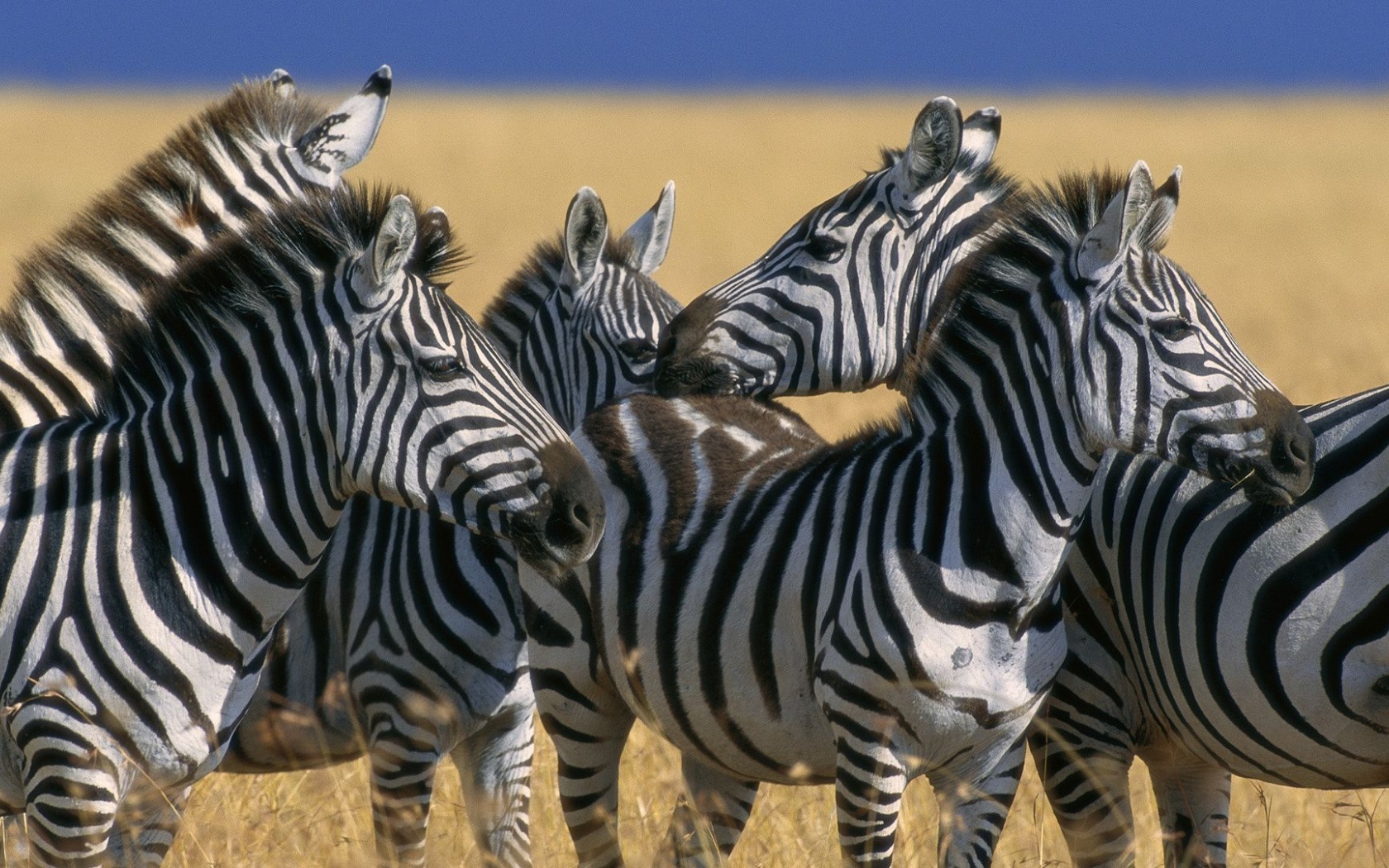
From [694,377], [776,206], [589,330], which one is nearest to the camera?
[694,377]

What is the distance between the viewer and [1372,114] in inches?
1874

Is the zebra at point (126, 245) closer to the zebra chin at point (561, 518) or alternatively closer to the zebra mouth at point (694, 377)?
the zebra chin at point (561, 518)

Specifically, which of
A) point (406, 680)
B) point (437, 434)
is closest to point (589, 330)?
point (406, 680)

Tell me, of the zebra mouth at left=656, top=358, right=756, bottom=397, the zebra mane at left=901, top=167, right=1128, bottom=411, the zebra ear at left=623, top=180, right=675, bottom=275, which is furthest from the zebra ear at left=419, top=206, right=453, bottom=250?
the zebra ear at left=623, top=180, right=675, bottom=275

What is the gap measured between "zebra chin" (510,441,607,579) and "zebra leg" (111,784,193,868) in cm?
125

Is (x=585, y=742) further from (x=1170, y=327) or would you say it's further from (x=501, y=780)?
(x=1170, y=327)

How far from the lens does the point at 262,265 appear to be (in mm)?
4508

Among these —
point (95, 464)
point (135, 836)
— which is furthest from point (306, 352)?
point (135, 836)

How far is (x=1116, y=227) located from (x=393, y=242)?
208 centimetres

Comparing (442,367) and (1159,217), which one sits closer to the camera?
(442,367)

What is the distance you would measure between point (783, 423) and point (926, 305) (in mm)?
716

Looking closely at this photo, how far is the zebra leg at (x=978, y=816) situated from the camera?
468 cm

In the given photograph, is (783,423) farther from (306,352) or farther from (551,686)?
(306,352)

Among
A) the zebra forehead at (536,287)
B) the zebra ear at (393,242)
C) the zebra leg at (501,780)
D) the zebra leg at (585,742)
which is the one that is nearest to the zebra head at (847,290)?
the zebra forehead at (536,287)
